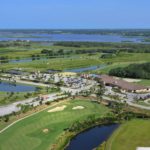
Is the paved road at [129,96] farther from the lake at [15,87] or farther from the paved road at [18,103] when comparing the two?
the lake at [15,87]

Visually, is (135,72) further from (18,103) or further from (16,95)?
(18,103)

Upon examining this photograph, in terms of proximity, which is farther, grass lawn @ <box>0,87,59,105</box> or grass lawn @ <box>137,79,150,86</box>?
grass lawn @ <box>137,79,150,86</box>

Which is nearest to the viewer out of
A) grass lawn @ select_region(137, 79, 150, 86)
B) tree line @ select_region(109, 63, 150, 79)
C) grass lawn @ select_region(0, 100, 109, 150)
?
grass lawn @ select_region(0, 100, 109, 150)

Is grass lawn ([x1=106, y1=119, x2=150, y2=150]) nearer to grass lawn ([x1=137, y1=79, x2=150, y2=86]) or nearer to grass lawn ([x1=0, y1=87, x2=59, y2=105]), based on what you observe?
grass lawn ([x1=0, y1=87, x2=59, y2=105])

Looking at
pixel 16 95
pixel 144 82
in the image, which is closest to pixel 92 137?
pixel 16 95

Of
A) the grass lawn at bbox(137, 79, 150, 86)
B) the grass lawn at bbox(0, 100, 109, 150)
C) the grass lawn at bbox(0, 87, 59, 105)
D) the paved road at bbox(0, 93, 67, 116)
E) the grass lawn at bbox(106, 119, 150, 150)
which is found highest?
the grass lawn at bbox(106, 119, 150, 150)

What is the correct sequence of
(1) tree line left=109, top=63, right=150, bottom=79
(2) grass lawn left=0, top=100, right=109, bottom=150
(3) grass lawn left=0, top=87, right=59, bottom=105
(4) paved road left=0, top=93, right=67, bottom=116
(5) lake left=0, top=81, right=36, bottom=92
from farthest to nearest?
1. (1) tree line left=109, top=63, right=150, bottom=79
2. (5) lake left=0, top=81, right=36, bottom=92
3. (3) grass lawn left=0, top=87, right=59, bottom=105
4. (4) paved road left=0, top=93, right=67, bottom=116
5. (2) grass lawn left=0, top=100, right=109, bottom=150

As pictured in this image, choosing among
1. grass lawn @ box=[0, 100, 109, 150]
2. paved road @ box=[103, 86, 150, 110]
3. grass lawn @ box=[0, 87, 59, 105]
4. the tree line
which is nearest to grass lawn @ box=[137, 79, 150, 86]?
the tree line
